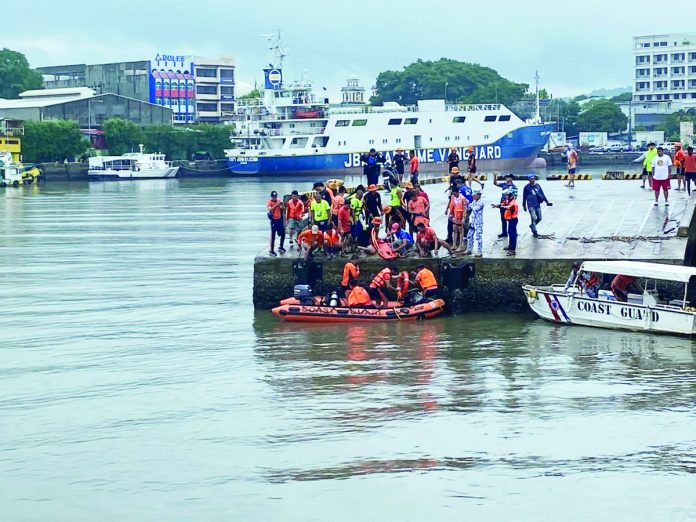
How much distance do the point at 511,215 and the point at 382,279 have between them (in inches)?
119

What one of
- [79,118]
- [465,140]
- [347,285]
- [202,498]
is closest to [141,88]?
[79,118]

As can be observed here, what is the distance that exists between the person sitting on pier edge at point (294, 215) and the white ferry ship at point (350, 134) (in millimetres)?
74750

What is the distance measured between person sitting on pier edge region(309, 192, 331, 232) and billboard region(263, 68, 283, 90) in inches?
3195

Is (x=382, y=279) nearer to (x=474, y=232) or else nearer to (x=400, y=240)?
(x=400, y=240)

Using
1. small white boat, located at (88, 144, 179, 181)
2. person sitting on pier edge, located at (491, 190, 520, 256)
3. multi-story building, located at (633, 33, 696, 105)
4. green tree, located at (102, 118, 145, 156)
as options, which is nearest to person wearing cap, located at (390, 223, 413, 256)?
person sitting on pier edge, located at (491, 190, 520, 256)

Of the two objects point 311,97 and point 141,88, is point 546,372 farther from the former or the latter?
point 141,88

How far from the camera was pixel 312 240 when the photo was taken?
26859 mm

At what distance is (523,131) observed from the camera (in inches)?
4262

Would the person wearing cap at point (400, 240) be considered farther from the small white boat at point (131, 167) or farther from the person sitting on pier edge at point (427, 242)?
the small white boat at point (131, 167)

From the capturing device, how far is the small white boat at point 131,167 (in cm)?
10456

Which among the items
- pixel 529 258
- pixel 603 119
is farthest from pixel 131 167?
pixel 529 258

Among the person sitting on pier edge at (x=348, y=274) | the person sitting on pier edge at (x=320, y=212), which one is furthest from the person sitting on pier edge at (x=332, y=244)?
the person sitting on pier edge at (x=348, y=274)

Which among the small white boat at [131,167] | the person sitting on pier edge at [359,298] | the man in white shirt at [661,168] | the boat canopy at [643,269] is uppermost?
the small white boat at [131,167]

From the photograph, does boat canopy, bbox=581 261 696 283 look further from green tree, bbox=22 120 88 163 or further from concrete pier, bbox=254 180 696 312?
green tree, bbox=22 120 88 163
